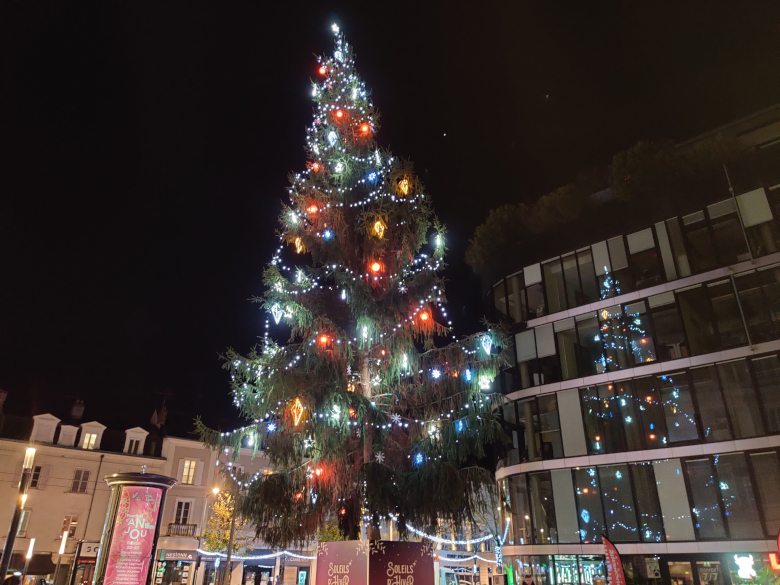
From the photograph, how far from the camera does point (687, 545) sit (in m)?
17.0

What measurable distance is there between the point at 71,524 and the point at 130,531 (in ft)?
74.6

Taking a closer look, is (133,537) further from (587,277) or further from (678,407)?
(587,277)

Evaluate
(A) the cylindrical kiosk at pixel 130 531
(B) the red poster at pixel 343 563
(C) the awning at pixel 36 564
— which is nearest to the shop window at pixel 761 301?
(B) the red poster at pixel 343 563

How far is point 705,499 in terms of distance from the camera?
1733 centimetres

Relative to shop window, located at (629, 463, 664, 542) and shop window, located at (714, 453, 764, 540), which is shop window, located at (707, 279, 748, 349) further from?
shop window, located at (629, 463, 664, 542)

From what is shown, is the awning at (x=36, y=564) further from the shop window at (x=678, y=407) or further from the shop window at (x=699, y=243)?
the shop window at (x=699, y=243)

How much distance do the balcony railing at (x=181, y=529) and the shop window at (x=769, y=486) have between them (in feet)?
97.6

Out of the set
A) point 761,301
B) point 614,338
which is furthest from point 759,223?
point 614,338

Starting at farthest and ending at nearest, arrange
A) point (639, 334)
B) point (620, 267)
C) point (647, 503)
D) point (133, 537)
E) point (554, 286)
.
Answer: point (554, 286)
point (620, 267)
point (639, 334)
point (647, 503)
point (133, 537)

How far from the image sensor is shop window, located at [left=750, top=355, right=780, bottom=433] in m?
16.8

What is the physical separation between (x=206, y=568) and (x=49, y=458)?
1164 cm

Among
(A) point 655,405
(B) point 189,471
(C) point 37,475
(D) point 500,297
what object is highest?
(D) point 500,297

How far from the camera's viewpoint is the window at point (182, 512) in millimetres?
32003

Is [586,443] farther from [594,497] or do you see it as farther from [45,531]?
[45,531]
